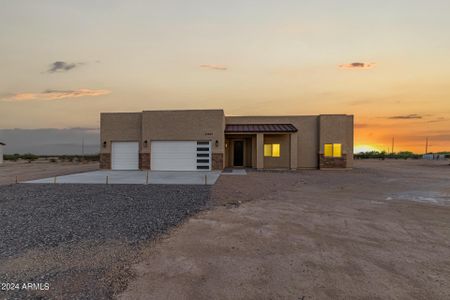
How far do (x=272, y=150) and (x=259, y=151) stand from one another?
2199mm

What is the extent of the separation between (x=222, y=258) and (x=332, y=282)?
165 centimetres

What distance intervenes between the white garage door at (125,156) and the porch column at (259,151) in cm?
1005

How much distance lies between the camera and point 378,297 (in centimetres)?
303

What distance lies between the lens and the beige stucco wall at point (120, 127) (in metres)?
21.1

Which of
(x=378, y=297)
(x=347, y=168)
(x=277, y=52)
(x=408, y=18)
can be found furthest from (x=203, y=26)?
(x=347, y=168)

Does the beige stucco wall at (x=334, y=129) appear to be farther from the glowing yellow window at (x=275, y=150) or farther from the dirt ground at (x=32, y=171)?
the dirt ground at (x=32, y=171)

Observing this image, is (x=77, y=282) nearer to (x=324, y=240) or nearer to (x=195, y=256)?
(x=195, y=256)

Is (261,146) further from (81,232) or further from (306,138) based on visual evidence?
(81,232)

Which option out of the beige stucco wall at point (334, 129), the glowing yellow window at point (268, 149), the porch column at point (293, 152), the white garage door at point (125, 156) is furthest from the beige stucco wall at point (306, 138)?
the white garage door at point (125, 156)

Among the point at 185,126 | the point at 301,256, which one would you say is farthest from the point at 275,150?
the point at 301,256

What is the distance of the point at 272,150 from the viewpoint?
22922 mm

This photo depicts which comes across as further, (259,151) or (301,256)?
(259,151)

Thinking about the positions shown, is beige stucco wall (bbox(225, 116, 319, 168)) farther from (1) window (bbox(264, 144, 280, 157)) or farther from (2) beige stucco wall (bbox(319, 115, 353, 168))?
(1) window (bbox(264, 144, 280, 157))

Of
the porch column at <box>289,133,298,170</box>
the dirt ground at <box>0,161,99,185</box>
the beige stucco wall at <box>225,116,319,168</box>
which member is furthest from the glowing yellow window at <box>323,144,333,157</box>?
the dirt ground at <box>0,161,99,185</box>
